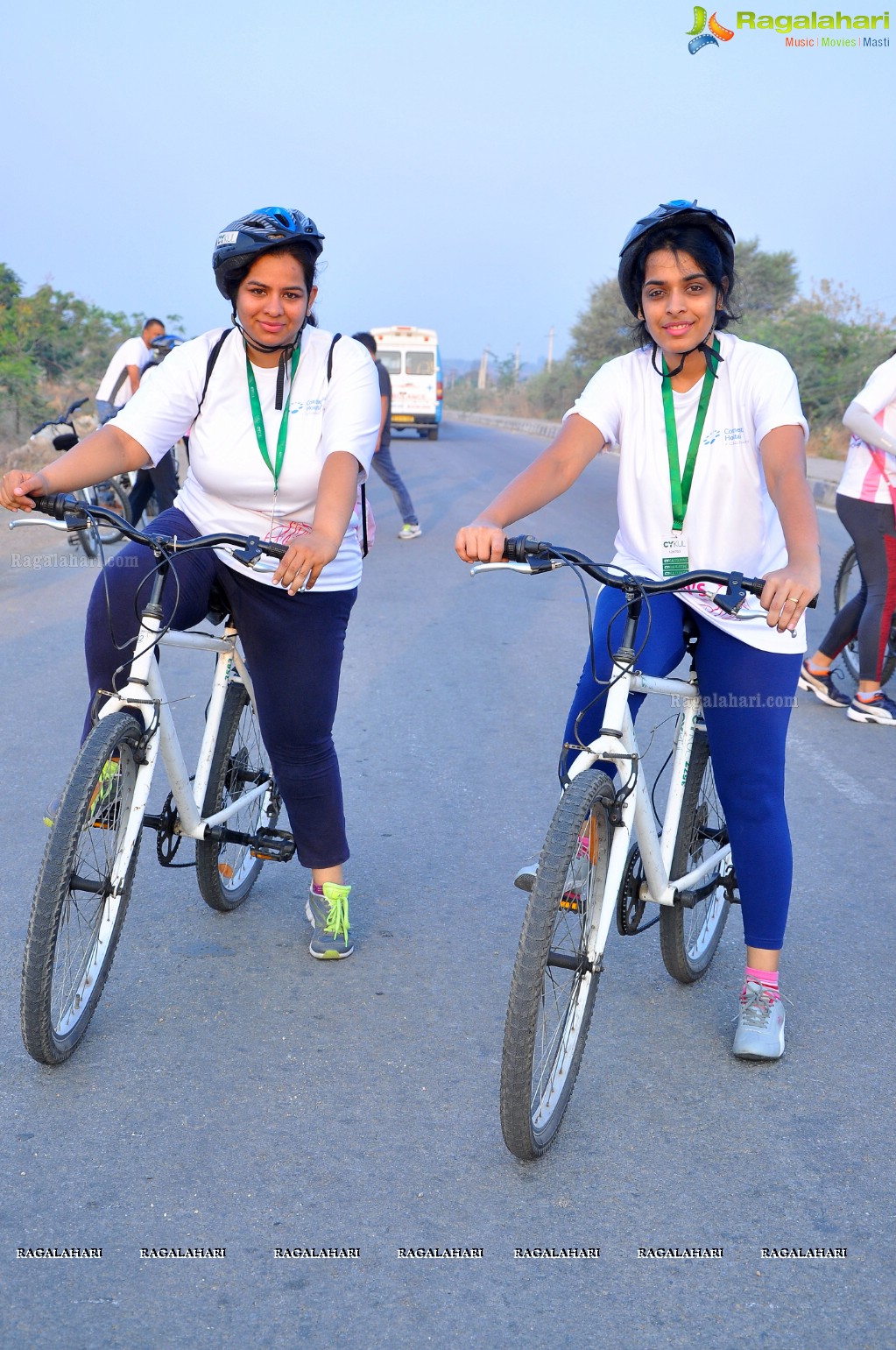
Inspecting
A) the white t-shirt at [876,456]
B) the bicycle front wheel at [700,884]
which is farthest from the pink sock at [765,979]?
the white t-shirt at [876,456]

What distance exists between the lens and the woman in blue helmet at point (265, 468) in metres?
3.29

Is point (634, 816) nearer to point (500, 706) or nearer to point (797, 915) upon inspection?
point (797, 915)

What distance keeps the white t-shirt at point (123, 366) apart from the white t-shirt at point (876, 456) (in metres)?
6.40

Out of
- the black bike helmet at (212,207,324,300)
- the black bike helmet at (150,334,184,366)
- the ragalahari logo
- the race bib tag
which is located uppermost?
the ragalahari logo

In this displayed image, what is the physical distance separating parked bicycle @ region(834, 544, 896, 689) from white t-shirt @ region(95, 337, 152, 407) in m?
6.01

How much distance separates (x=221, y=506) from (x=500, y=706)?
10.8ft

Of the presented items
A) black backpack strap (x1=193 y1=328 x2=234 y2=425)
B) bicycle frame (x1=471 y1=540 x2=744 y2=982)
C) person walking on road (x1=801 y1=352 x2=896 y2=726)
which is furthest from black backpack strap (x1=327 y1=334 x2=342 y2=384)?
person walking on road (x1=801 y1=352 x2=896 y2=726)

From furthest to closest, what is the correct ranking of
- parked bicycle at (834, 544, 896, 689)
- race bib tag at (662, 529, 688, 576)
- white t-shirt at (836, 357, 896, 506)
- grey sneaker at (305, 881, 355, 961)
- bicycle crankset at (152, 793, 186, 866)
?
parked bicycle at (834, 544, 896, 689), white t-shirt at (836, 357, 896, 506), grey sneaker at (305, 881, 355, 961), bicycle crankset at (152, 793, 186, 866), race bib tag at (662, 529, 688, 576)

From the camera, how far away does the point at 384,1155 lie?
9.42 feet

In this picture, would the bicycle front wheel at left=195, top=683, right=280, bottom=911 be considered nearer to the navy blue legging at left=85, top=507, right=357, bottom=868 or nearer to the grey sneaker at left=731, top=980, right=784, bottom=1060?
the navy blue legging at left=85, top=507, right=357, bottom=868

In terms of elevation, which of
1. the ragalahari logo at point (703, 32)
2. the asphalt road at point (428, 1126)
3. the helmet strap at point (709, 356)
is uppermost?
the ragalahari logo at point (703, 32)

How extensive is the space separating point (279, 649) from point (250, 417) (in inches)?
24.9

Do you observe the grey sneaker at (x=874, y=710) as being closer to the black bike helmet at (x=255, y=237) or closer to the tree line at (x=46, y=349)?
the black bike helmet at (x=255, y=237)

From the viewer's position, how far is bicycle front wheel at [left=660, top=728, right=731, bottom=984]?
139 inches
